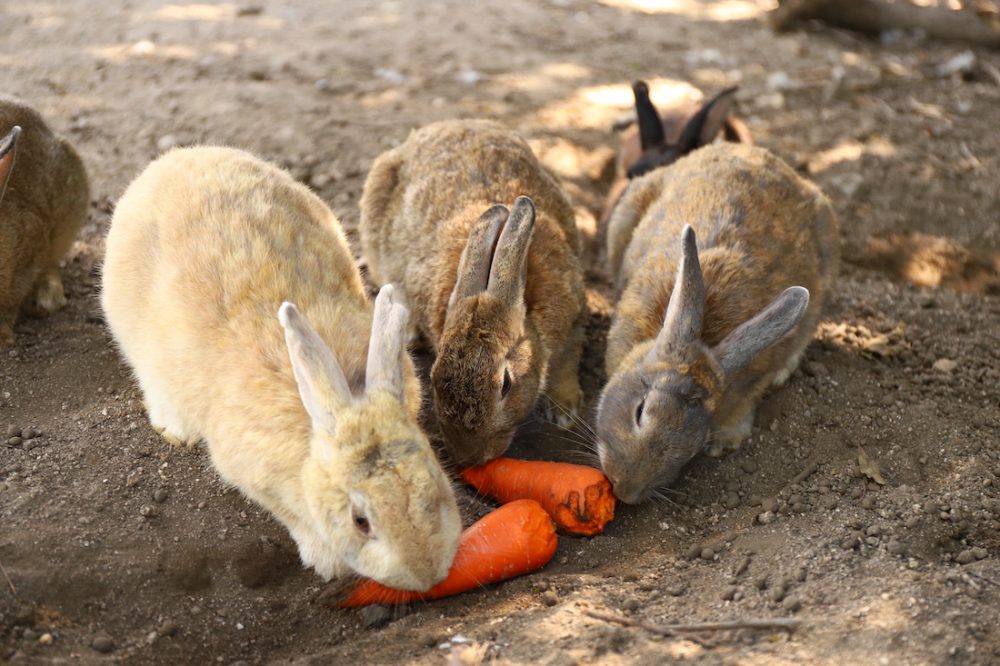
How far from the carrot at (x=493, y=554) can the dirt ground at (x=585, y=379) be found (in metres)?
0.08

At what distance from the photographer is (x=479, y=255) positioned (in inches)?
204

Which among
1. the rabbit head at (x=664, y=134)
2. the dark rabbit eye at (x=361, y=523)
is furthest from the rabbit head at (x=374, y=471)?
the rabbit head at (x=664, y=134)

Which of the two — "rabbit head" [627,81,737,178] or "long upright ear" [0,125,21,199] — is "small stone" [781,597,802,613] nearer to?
"rabbit head" [627,81,737,178]

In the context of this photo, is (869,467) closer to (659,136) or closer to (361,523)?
(361,523)

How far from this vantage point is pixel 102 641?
4047 millimetres

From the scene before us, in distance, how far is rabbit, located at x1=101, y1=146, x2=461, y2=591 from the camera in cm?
391

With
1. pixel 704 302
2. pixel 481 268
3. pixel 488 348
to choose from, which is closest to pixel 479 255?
Result: pixel 481 268

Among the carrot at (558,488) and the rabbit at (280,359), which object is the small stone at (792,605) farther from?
the rabbit at (280,359)

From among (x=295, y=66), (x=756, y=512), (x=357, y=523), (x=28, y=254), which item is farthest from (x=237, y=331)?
(x=295, y=66)

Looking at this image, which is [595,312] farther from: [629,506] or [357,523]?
[357,523]

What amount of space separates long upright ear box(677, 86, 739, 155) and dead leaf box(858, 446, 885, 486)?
116 inches

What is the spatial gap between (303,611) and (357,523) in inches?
30.5

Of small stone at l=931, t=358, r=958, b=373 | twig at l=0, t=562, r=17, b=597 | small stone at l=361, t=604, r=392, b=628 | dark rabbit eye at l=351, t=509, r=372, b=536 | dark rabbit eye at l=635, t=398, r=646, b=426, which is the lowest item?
small stone at l=361, t=604, r=392, b=628

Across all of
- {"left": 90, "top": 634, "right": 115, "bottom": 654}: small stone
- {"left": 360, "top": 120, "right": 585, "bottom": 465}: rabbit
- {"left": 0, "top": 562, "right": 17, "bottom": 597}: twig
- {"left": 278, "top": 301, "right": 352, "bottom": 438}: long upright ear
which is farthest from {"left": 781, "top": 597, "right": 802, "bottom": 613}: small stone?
{"left": 0, "top": 562, "right": 17, "bottom": 597}: twig
